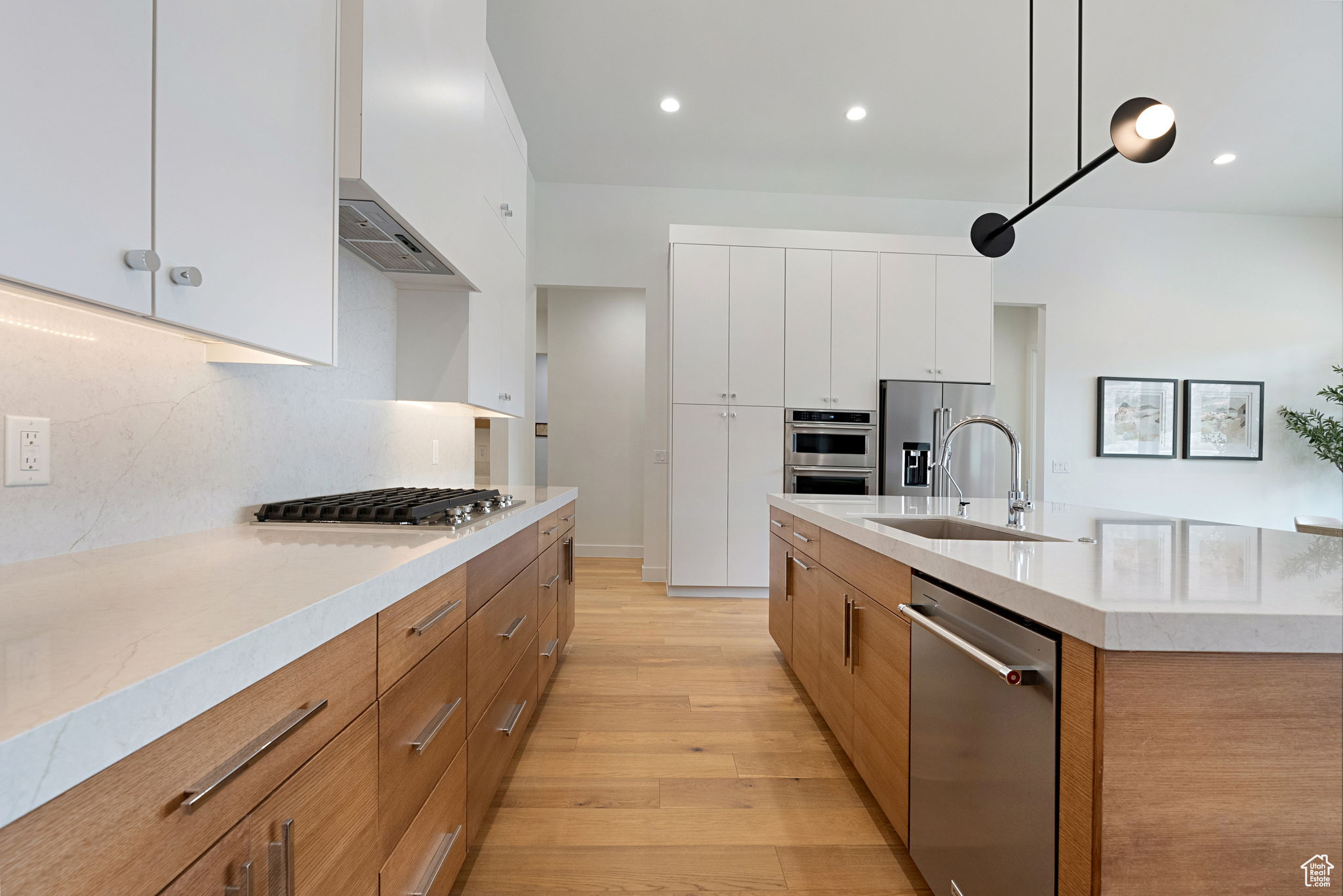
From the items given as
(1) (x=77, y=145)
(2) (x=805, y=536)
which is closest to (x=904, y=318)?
(2) (x=805, y=536)

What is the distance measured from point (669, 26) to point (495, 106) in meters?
1.21

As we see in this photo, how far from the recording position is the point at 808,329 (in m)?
4.16

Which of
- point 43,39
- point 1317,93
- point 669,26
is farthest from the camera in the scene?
point 1317,93

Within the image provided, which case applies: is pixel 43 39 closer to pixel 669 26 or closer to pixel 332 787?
pixel 332 787

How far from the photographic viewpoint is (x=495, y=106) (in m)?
2.32

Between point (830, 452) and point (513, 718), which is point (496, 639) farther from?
point (830, 452)

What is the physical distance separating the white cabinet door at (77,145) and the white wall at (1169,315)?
4.31 metres

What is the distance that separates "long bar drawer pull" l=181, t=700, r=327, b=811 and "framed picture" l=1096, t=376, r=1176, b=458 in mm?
5995

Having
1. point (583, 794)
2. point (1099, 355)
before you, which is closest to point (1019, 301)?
point (1099, 355)

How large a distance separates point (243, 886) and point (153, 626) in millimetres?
281

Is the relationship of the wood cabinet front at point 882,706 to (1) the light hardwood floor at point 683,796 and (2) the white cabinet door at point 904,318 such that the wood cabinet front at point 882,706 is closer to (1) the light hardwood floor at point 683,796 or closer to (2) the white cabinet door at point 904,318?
(1) the light hardwood floor at point 683,796

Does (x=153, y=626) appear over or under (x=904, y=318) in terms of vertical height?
under

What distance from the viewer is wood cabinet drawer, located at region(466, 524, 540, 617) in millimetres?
1319

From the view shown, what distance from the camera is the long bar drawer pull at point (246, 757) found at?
52 cm
